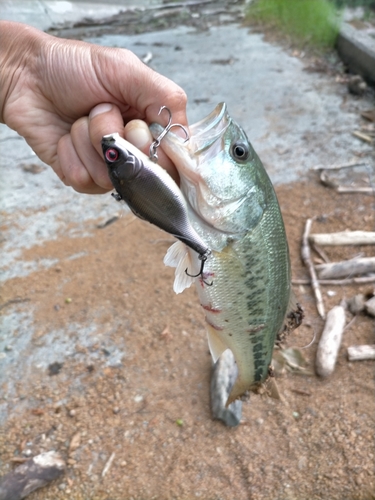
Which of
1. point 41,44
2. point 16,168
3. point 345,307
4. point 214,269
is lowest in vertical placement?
point 16,168

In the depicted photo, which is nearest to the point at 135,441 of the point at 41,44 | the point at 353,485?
the point at 353,485

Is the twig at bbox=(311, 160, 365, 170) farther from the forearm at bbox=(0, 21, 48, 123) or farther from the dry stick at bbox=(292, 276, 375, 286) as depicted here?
the forearm at bbox=(0, 21, 48, 123)

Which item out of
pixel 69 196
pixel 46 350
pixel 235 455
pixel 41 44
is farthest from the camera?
pixel 69 196

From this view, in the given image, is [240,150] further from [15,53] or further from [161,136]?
[15,53]

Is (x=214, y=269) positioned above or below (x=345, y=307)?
above

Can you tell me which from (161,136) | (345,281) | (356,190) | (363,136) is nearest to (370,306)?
(345,281)

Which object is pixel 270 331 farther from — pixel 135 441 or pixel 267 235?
pixel 135 441

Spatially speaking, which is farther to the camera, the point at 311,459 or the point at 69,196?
the point at 69,196

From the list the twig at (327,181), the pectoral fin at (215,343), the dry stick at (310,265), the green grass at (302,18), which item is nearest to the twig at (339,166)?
the twig at (327,181)
